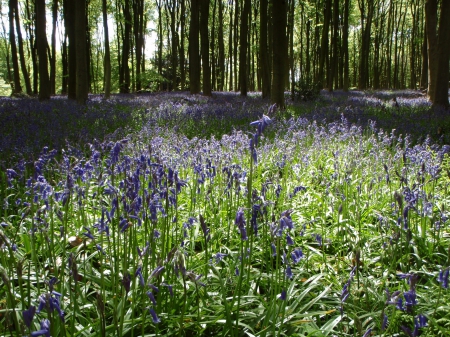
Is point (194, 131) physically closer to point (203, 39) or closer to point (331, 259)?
point (331, 259)

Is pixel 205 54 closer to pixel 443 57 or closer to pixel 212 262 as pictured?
pixel 443 57

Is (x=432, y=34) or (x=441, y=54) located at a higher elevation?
(x=432, y=34)

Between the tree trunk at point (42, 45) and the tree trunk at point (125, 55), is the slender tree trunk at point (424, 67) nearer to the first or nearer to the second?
the tree trunk at point (125, 55)

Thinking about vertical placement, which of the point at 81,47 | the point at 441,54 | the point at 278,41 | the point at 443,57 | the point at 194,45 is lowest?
the point at 443,57

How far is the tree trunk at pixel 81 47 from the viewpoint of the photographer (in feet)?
44.0

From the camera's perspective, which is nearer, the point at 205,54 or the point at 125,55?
the point at 205,54

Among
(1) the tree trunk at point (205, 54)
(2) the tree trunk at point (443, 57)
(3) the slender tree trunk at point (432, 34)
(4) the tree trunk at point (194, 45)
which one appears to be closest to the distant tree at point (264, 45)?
Result: (1) the tree trunk at point (205, 54)

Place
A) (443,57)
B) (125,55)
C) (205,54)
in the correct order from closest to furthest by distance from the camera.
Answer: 1. (443,57)
2. (205,54)
3. (125,55)

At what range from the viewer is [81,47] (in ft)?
44.1

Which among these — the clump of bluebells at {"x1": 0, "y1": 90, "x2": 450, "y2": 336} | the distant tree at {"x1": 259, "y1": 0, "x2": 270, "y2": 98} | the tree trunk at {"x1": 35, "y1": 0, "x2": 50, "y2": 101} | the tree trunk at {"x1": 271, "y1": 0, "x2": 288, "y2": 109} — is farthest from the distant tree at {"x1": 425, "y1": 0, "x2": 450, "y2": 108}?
the tree trunk at {"x1": 35, "y1": 0, "x2": 50, "y2": 101}

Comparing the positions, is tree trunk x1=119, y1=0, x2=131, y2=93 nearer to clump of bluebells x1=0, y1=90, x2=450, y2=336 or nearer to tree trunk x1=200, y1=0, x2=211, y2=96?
tree trunk x1=200, y1=0, x2=211, y2=96

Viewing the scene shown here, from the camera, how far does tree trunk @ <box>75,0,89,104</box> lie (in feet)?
44.0

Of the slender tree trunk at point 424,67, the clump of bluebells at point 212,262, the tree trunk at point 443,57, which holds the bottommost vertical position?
the clump of bluebells at point 212,262

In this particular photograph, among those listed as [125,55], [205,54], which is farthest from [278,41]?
[125,55]
